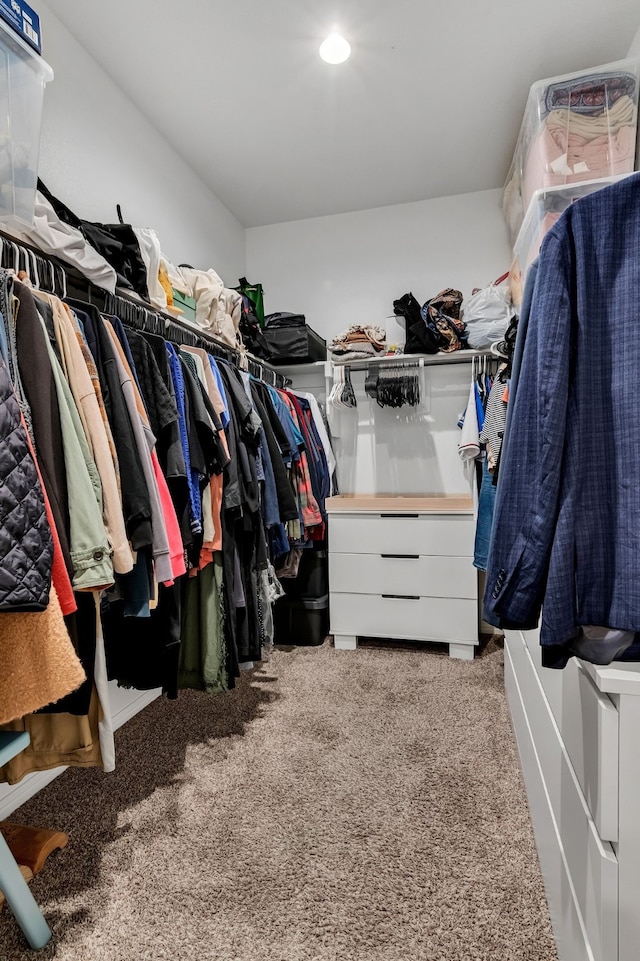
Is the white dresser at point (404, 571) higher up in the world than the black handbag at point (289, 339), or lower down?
lower down

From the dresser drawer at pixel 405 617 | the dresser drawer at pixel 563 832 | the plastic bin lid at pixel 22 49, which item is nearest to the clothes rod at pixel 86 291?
the plastic bin lid at pixel 22 49

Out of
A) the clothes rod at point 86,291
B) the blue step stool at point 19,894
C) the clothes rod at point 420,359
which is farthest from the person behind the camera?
the clothes rod at point 420,359

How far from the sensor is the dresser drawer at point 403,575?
2520mm

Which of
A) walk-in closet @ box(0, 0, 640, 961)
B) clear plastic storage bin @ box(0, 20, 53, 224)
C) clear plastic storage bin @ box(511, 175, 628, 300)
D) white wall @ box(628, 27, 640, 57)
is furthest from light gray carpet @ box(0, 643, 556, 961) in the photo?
white wall @ box(628, 27, 640, 57)

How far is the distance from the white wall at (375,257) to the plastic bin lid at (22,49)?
216 cm

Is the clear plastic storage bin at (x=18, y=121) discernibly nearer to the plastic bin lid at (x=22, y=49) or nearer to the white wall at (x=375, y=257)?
the plastic bin lid at (x=22, y=49)

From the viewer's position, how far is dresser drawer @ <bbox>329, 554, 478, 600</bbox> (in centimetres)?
252

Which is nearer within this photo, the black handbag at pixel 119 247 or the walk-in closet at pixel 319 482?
the walk-in closet at pixel 319 482

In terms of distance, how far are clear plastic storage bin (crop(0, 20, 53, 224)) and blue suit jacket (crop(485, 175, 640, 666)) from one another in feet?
3.81

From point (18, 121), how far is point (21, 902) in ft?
5.66

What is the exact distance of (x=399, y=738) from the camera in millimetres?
1796

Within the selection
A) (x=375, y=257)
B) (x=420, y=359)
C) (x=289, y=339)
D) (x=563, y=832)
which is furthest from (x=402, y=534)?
(x=375, y=257)

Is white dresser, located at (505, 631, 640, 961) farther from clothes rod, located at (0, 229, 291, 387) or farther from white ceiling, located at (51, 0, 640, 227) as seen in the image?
white ceiling, located at (51, 0, 640, 227)

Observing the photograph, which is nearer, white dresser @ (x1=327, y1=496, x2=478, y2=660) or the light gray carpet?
the light gray carpet
